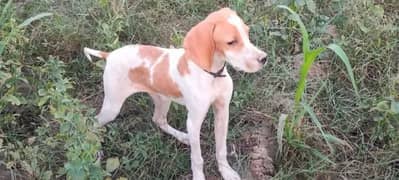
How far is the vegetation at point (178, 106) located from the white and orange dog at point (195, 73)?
0.54ft

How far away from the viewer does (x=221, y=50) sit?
7.29ft

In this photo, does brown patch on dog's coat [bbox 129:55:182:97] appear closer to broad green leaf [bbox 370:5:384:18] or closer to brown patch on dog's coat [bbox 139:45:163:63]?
brown patch on dog's coat [bbox 139:45:163:63]

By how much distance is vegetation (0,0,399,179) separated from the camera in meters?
2.60

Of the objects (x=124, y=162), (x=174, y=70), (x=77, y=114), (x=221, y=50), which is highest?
(x=221, y=50)

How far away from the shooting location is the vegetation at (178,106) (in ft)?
8.54

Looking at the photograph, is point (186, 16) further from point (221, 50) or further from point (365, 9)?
point (221, 50)

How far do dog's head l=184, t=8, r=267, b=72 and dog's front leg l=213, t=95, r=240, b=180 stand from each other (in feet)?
0.72

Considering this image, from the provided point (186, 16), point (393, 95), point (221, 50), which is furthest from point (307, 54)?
point (186, 16)

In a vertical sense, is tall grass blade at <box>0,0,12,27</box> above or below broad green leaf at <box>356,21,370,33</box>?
below

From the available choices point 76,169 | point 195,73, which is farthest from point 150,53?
point 76,169

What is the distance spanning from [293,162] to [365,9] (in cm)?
105

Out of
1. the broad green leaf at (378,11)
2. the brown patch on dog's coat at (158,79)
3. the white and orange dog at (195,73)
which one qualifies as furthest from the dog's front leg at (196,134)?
the broad green leaf at (378,11)

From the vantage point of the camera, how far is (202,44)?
7.25 feet

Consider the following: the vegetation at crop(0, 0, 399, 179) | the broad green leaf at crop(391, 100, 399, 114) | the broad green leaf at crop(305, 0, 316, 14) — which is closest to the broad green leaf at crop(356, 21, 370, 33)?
the vegetation at crop(0, 0, 399, 179)
